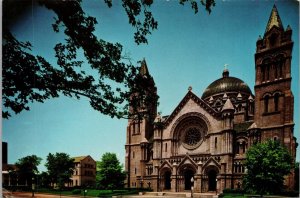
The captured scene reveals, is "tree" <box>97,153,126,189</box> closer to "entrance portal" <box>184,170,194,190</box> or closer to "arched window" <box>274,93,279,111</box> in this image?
"entrance portal" <box>184,170,194,190</box>

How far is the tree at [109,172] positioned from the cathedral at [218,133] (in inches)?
114

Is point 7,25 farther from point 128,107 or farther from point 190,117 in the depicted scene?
point 190,117

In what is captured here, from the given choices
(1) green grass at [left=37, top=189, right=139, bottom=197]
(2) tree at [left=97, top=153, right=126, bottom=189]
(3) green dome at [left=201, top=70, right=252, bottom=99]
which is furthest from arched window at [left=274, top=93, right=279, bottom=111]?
(2) tree at [left=97, top=153, right=126, bottom=189]

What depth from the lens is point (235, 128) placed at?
23.8m

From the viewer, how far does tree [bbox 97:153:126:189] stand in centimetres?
2400

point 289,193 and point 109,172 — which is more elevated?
point 289,193

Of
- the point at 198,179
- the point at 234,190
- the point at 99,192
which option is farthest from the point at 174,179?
the point at 99,192

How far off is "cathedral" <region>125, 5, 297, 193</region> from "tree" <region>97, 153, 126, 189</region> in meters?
2.91

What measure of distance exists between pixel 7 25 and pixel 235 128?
65.2 feet

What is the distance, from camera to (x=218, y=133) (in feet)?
76.3

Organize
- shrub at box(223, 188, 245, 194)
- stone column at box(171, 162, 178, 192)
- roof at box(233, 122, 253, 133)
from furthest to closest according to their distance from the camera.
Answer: stone column at box(171, 162, 178, 192) < roof at box(233, 122, 253, 133) < shrub at box(223, 188, 245, 194)

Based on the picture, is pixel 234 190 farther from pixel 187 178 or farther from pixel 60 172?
pixel 60 172

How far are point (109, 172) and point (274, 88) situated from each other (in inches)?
544

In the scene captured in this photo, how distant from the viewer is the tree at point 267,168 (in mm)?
15828
